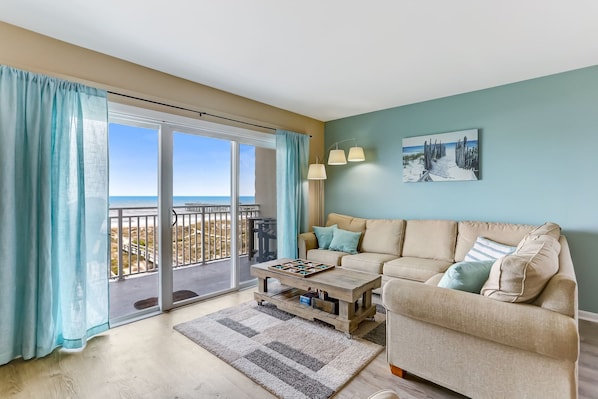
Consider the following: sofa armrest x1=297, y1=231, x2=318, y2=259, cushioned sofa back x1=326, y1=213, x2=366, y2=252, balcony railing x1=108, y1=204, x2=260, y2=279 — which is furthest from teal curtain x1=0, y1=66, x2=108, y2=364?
cushioned sofa back x1=326, y1=213, x2=366, y2=252

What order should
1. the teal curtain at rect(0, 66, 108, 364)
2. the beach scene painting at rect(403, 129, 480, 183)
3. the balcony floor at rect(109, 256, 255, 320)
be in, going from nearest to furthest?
the teal curtain at rect(0, 66, 108, 364), the balcony floor at rect(109, 256, 255, 320), the beach scene painting at rect(403, 129, 480, 183)

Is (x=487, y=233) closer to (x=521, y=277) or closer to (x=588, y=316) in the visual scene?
(x=588, y=316)

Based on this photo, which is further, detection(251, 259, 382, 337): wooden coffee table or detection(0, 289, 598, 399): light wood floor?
detection(251, 259, 382, 337): wooden coffee table

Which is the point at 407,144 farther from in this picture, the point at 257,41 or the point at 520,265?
the point at 520,265

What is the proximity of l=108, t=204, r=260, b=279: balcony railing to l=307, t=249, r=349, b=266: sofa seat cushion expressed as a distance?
96cm

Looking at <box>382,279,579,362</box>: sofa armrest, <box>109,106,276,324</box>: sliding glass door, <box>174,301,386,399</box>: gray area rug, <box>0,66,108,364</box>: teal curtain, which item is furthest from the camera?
<box>109,106,276,324</box>: sliding glass door

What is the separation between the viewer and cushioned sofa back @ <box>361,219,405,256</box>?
376cm

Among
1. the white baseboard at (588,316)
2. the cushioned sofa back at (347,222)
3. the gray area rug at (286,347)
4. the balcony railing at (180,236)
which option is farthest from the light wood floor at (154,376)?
the cushioned sofa back at (347,222)

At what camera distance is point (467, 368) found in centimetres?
159

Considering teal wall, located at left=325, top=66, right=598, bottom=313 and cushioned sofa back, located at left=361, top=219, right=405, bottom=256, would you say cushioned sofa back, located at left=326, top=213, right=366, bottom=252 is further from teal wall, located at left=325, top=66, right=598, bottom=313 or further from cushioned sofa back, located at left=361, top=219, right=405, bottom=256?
teal wall, located at left=325, top=66, right=598, bottom=313

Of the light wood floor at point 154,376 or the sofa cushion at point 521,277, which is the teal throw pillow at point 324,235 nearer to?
the light wood floor at point 154,376

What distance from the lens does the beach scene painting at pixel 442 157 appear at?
11.4ft

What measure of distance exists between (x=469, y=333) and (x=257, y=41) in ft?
8.21

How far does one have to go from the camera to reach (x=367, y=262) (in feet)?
11.2
